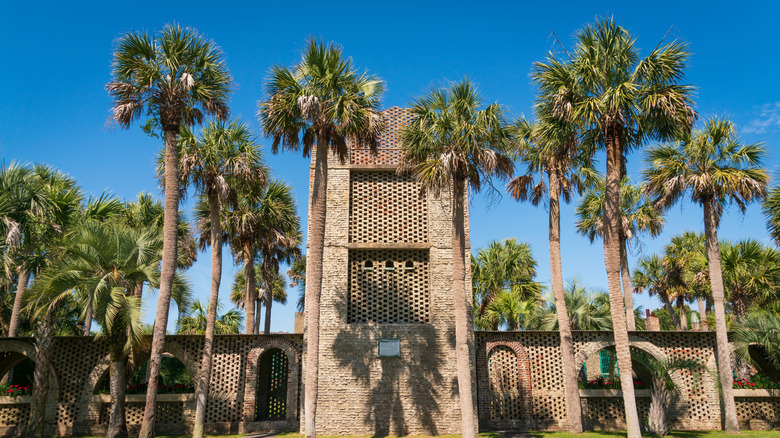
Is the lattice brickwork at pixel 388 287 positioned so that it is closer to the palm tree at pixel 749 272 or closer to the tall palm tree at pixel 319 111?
the tall palm tree at pixel 319 111

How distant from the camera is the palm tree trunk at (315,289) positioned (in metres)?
12.9

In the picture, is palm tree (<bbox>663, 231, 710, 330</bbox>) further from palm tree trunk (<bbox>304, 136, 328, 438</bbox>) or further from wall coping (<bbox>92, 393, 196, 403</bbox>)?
wall coping (<bbox>92, 393, 196, 403</bbox>)

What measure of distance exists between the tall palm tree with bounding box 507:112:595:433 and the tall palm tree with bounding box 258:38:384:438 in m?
4.80

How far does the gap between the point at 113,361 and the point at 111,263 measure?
109 inches

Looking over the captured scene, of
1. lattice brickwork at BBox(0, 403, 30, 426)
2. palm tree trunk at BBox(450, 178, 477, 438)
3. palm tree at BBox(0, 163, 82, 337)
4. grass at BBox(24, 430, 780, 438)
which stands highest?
palm tree at BBox(0, 163, 82, 337)

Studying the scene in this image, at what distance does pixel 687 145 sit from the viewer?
17.2m

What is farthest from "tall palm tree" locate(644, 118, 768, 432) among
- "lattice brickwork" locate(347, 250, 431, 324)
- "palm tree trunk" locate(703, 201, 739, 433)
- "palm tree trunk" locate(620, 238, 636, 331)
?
"lattice brickwork" locate(347, 250, 431, 324)

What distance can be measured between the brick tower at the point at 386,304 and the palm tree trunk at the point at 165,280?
176 inches

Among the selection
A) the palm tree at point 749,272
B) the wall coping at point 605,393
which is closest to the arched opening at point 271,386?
the wall coping at point 605,393

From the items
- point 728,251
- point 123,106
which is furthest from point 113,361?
point 728,251

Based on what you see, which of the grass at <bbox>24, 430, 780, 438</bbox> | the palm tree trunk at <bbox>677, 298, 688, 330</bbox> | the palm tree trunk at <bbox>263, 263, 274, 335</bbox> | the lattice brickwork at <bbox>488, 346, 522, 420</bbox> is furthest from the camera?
the palm tree trunk at <bbox>677, 298, 688, 330</bbox>

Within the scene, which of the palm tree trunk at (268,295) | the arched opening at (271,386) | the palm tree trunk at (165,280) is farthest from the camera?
the palm tree trunk at (268,295)

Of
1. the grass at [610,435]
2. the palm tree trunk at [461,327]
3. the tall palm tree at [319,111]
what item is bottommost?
the grass at [610,435]

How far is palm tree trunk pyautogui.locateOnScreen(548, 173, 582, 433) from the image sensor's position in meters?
16.0
